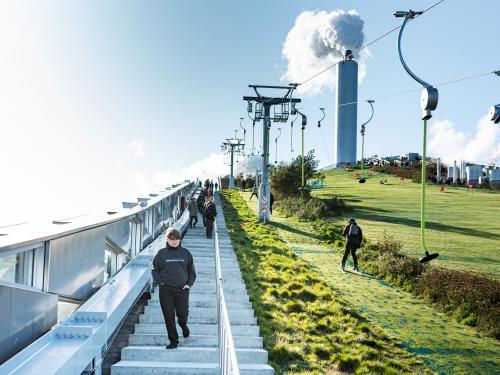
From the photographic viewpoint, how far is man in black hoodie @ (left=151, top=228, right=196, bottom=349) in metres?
6.91

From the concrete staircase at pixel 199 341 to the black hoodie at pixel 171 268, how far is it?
3.37 feet

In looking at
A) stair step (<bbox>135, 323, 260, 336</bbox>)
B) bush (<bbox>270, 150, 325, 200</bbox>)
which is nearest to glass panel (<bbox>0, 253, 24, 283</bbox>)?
stair step (<bbox>135, 323, 260, 336</bbox>)

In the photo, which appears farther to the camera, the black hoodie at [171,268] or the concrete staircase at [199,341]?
the black hoodie at [171,268]

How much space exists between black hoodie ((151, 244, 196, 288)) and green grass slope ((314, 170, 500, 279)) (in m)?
10.7

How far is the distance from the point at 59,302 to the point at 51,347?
94 centimetres

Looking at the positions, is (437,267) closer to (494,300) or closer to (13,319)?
(494,300)

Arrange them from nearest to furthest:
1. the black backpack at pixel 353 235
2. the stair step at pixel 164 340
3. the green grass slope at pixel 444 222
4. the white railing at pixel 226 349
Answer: the white railing at pixel 226 349
the stair step at pixel 164 340
the black backpack at pixel 353 235
the green grass slope at pixel 444 222

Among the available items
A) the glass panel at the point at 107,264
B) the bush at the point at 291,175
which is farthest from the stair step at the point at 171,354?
the bush at the point at 291,175

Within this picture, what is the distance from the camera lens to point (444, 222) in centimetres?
2523

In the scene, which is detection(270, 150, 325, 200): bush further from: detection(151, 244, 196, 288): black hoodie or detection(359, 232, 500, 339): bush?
detection(151, 244, 196, 288): black hoodie

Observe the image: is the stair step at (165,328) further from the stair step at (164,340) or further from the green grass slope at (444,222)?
the green grass slope at (444,222)

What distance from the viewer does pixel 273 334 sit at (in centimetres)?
891

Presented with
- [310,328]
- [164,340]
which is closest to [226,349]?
[164,340]

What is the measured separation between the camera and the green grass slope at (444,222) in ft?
55.1
